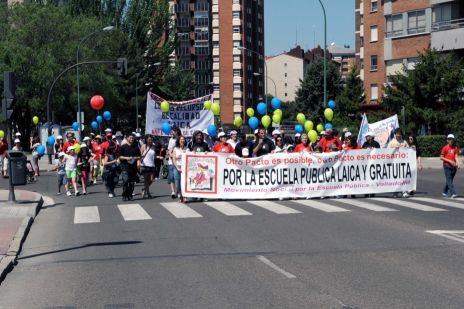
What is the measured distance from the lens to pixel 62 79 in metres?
63.3

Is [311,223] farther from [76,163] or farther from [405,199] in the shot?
[76,163]

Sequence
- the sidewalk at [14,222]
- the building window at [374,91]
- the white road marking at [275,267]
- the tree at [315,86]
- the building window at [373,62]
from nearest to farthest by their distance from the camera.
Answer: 1. the white road marking at [275,267]
2. the sidewalk at [14,222]
3. the building window at [374,91]
4. the building window at [373,62]
5. the tree at [315,86]

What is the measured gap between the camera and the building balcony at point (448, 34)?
51.3 metres

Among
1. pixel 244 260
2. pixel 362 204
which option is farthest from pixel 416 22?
pixel 244 260

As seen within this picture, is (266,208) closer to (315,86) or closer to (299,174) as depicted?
(299,174)

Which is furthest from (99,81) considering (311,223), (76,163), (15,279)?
(15,279)

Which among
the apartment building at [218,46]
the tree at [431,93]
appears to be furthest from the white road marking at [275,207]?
the apartment building at [218,46]

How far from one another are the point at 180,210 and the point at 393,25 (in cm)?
4322

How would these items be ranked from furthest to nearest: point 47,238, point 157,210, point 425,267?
1. point 157,210
2. point 47,238
3. point 425,267

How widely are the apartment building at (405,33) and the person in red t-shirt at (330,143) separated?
2743cm

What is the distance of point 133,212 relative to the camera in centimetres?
1777

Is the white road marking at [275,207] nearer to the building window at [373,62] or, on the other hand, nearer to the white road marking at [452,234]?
the white road marking at [452,234]

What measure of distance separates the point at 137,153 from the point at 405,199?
275 inches

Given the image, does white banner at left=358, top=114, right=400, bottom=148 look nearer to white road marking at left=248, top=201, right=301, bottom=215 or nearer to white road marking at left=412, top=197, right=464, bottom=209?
white road marking at left=412, top=197, right=464, bottom=209
